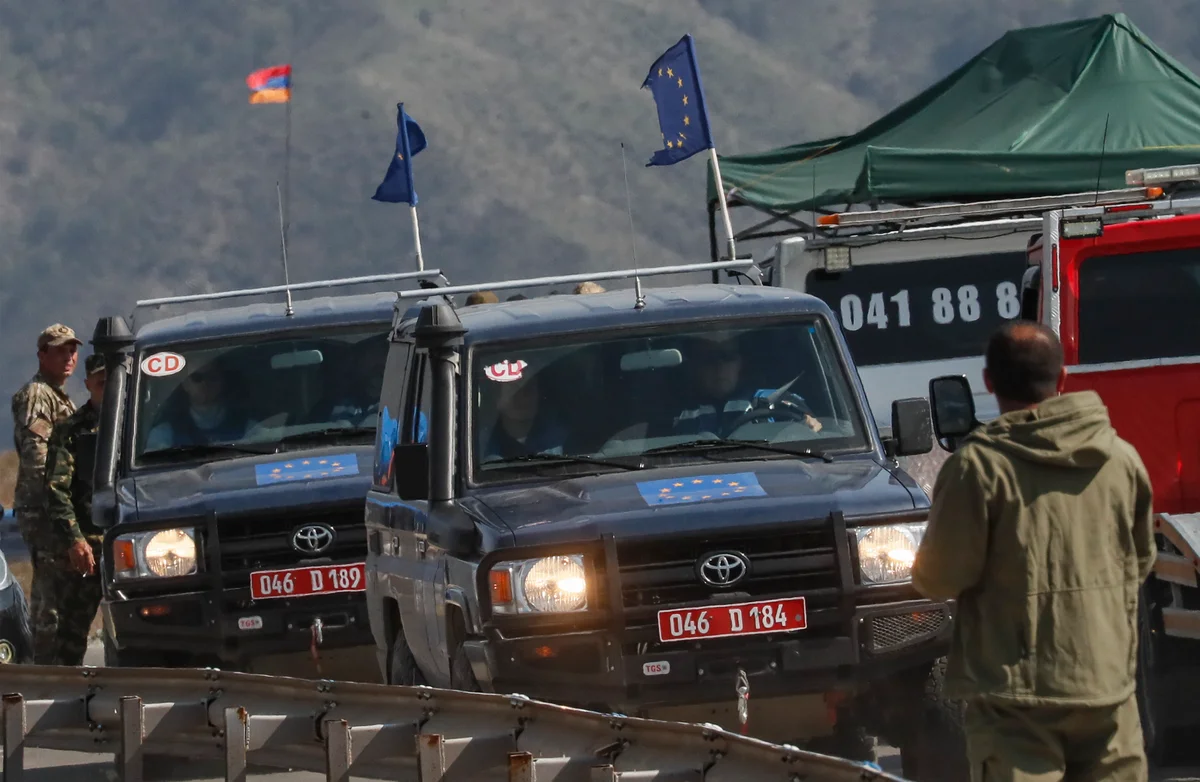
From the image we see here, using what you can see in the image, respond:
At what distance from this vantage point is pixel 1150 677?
8648 millimetres

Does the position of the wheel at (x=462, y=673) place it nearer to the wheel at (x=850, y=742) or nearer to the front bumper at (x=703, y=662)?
the front bumper at (x=703, y=662)

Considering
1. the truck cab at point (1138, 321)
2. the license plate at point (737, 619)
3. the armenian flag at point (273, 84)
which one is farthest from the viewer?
the armenian flag at point (273, 84)

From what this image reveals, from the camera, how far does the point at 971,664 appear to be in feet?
17.1

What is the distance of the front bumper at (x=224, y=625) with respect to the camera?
33.5 ft

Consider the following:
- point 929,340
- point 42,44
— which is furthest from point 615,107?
point 929,340

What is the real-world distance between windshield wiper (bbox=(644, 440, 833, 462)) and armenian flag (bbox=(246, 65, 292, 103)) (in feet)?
24.0

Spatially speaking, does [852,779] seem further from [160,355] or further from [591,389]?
[160,355]

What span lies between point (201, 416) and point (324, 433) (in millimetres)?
577

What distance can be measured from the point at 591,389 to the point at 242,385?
123 inches

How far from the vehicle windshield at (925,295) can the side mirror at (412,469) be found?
590 centimetres

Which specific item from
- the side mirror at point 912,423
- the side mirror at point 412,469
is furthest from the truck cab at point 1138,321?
the side mirror at point 412,469

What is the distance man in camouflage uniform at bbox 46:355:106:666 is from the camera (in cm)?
1201

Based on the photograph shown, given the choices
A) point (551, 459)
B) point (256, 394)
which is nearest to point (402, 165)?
point (256, 394)

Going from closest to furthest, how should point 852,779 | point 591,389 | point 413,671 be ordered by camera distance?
point 852,779 → point 591,389 → point 413,671
